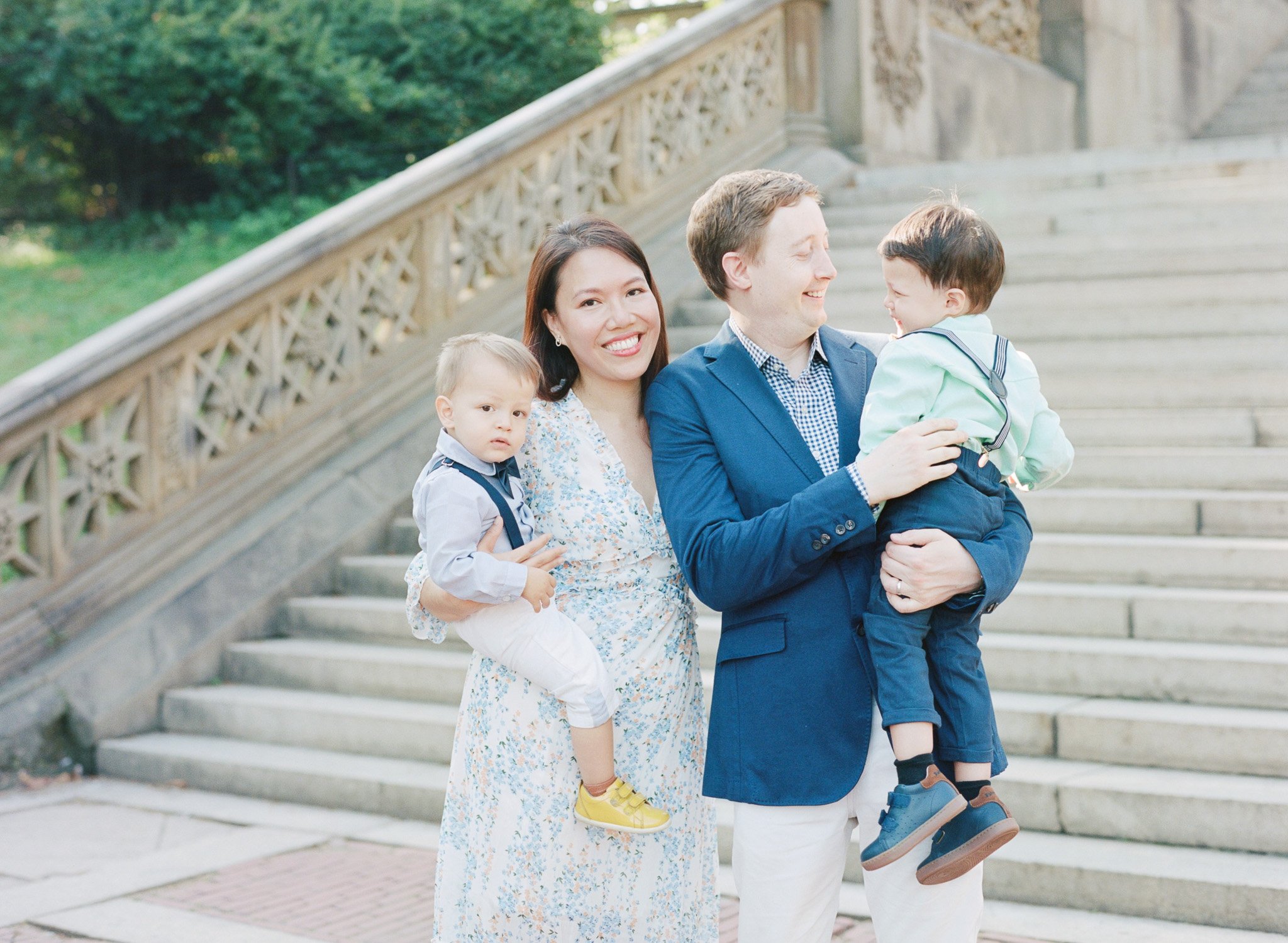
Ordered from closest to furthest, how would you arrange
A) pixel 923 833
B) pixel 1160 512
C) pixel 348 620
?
pixel 923 833, pixel 1160 512, pixel 348 620

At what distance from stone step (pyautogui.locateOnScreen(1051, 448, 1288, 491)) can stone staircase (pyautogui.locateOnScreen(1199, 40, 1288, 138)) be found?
12.2 metres

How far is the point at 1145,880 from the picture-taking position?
3.90m

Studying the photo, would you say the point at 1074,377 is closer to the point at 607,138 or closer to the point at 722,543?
the point at 607,138

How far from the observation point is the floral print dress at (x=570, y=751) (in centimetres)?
263

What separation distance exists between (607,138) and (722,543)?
23.0 feet

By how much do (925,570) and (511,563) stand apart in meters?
0.76

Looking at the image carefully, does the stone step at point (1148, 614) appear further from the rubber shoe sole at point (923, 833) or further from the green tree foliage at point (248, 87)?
the green tree foliage at point (248, 87)

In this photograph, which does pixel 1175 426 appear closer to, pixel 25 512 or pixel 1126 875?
pixel 1126 875

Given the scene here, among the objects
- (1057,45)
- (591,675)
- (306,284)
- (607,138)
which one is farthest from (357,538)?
(1057,45)

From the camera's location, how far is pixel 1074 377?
22.0 feet

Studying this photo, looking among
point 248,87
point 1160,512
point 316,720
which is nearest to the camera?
point 1160,512

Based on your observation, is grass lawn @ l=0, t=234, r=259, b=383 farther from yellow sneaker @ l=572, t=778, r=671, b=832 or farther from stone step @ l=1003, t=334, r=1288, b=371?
yellow sneaker @ l=572, t=778, r=671, b=832

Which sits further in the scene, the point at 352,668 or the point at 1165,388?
Result: the point at 1165,388

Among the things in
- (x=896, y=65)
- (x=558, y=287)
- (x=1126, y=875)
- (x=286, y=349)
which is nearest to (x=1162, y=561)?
(x=1126, y=875)
